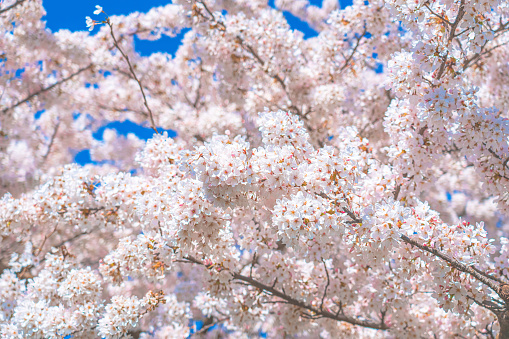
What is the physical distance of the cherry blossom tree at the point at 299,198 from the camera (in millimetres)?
2986

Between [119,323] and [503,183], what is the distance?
451cm

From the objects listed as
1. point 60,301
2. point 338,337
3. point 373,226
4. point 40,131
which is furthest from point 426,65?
point 40,131

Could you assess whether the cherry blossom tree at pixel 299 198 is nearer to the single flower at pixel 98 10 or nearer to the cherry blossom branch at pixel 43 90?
the single flower at pixel 98 10

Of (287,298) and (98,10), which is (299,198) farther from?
(98,10)

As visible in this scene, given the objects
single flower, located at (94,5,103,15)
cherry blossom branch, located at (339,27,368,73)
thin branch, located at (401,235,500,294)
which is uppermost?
cherry blossom branch, located at (339,27,368,73)

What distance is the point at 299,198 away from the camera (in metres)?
2.75

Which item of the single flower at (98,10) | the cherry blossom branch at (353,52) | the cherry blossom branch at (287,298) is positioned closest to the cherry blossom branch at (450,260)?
the cherry blossom branch at (287,298)

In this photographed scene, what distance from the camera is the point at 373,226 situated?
2971mm

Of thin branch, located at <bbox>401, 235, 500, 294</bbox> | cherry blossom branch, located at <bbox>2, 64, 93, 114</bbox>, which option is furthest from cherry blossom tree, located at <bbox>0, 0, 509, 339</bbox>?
cherry blossom branch, located at <bbox>2, 64, 93, 114</bbox>

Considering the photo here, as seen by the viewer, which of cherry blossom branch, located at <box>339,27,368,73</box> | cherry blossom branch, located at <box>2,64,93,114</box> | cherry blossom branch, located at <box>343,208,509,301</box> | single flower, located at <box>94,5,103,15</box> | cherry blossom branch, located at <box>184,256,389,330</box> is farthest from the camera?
cherry blossom branch, located at <box>2,64,93,114</box>

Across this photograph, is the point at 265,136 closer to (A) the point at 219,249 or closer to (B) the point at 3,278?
(A) the point at 219,249

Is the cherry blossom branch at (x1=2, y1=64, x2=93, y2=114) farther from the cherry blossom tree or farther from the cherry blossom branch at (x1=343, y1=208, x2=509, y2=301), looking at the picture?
the cherry blossom branch at (x1=343, y1=208, x2=509, y2=301)

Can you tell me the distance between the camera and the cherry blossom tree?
2986 millimetres

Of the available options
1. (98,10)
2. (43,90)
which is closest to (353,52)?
(98,10)
